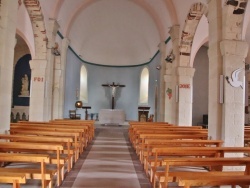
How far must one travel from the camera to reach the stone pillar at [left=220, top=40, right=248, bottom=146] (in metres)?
6.15

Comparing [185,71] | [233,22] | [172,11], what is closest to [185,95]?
[185,71]

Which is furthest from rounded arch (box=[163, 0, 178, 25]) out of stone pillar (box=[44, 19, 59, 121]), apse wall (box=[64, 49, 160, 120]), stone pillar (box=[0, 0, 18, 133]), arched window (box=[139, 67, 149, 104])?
apse wall (box=[64, 49, 160, 120])

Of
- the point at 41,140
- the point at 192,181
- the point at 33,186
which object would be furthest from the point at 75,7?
the point at 192,181

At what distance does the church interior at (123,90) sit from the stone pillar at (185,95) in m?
0.04

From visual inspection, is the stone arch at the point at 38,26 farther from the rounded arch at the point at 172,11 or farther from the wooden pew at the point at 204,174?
the wooden pew at the point at 204,174

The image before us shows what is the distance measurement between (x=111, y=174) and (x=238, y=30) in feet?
14.4

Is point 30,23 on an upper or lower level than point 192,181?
upper

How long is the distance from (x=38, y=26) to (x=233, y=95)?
7702 mm

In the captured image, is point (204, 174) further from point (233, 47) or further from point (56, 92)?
point (56, 92)

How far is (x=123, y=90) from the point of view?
20.8 m

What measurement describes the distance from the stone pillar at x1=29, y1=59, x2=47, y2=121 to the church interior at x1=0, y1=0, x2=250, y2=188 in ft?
0.13

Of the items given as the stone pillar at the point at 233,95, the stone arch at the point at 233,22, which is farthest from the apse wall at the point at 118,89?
the stone pillar at the point at 233,95

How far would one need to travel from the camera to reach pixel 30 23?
1123 centimetres

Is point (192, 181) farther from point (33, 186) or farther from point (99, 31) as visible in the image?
point (99, 31)
